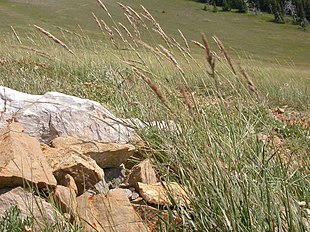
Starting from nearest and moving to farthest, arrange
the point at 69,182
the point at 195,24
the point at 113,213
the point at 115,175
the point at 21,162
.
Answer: the point at 113,213, the point at 21,162, the point at 69,182, the point at 115,175, the point at 195,24

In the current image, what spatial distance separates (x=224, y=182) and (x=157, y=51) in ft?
3.29

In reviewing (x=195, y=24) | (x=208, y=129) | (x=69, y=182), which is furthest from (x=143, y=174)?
(x=195, y=24)

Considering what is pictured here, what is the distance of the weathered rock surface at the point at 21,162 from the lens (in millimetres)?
2314

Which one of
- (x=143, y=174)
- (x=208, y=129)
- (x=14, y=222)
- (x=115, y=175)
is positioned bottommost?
(x=115, y=175)

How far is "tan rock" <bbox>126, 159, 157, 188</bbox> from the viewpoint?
2.76 meters

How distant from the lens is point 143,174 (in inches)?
109

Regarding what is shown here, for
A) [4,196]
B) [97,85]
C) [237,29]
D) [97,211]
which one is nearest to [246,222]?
[97,211]

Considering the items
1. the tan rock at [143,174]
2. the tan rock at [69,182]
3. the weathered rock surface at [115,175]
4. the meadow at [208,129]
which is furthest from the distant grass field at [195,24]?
the tan rock at [69,182]

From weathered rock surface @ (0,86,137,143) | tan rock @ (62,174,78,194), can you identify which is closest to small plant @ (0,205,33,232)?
tan rock @ (62,174,78,194)

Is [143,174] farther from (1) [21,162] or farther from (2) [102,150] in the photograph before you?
(1) [21,162]

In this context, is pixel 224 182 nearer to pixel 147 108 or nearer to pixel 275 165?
pixel 275 165

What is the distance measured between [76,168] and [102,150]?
0.35m

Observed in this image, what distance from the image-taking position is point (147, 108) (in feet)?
9.95

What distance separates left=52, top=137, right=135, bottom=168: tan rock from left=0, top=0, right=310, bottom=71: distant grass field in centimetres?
2786
